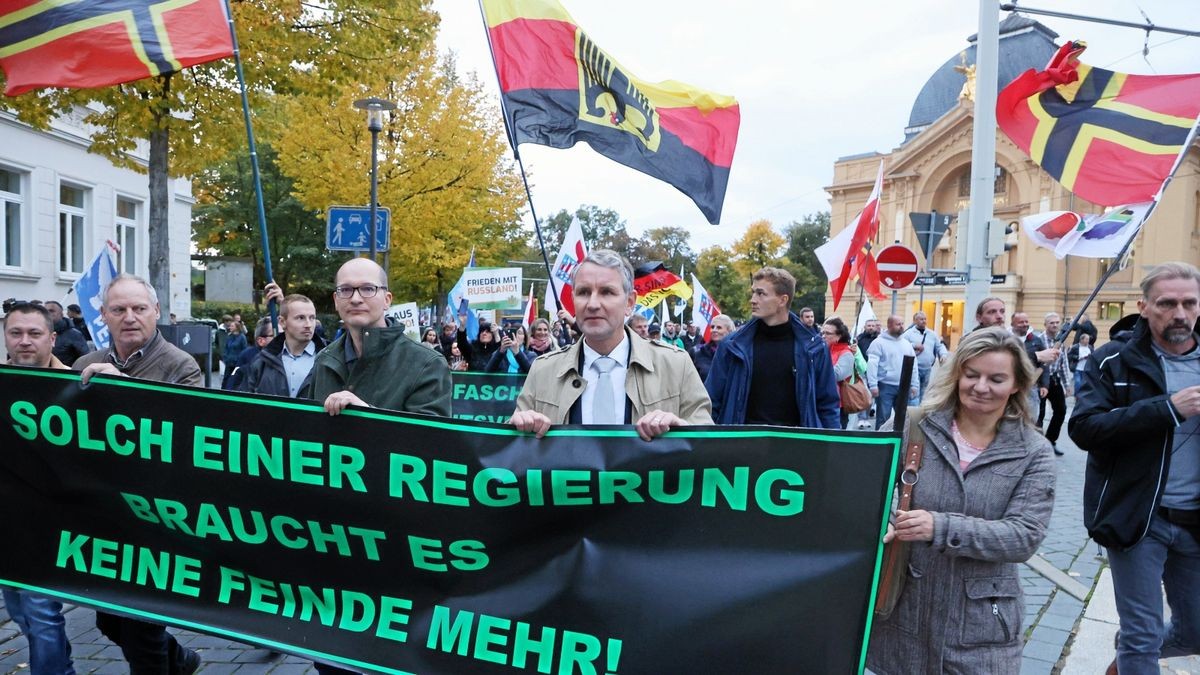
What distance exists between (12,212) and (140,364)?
16.0 m

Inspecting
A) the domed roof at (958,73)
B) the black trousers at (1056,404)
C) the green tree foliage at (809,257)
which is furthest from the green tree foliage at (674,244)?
the black trousers at (1056,404)

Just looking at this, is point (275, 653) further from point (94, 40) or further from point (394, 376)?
point (94, 40)

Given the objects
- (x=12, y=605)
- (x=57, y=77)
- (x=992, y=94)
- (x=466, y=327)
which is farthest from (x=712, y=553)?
(x=466, y=327)

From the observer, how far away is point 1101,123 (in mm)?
5871

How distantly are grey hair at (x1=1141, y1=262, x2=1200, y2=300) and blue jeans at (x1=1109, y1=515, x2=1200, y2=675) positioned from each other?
939 mm

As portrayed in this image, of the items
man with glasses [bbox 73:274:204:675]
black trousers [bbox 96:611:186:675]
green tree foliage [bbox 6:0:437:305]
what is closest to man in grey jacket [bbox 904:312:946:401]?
green tree foliage [bbox 6:0:437:305]

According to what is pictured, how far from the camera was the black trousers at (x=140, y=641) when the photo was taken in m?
3.49

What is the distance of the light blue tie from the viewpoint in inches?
125

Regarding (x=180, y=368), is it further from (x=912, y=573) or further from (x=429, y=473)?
(x=912, y=573)

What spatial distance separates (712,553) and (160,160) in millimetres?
10826

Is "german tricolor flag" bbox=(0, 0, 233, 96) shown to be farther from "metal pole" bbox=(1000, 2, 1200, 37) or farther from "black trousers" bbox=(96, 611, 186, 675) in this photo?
"metal pole" bbox=(1000, 2, 1200, 37)

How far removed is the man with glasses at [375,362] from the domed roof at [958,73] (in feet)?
178

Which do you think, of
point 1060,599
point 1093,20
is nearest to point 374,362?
point 1060,599

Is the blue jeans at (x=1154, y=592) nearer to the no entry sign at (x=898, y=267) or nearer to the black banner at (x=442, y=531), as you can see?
the black banner at (x=442, y=531)
